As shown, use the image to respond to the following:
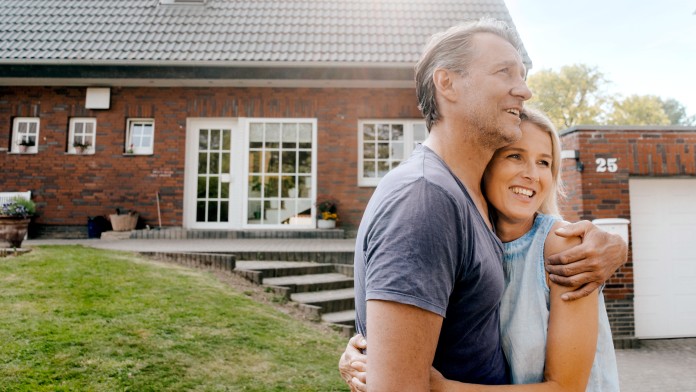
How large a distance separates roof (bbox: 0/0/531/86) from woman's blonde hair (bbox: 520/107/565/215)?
8.74 meters

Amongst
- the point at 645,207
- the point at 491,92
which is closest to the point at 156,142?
the point at 645,207

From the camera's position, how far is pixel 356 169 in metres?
10.3

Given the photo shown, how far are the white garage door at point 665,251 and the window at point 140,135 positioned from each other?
399 inches

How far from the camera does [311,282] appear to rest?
20.6 ft

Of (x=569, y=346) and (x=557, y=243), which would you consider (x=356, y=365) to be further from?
→ (x=557, y=243)

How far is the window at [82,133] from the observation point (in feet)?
34.0

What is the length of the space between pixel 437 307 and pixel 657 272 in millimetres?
7264

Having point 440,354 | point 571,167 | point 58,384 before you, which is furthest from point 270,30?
point 440,354

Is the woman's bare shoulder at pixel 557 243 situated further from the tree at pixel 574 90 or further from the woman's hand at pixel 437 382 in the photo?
the tree at pixel 574 90

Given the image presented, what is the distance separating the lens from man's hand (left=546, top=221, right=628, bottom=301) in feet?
3.82

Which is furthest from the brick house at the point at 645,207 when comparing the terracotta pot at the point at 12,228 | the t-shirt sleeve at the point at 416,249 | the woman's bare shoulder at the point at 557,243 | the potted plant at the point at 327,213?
the terracotta pot at the point at 12,228

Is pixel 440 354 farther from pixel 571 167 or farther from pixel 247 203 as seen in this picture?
pixel 247 203

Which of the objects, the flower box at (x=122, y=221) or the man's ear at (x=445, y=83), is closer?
the man's ear at (x=445, y=83)

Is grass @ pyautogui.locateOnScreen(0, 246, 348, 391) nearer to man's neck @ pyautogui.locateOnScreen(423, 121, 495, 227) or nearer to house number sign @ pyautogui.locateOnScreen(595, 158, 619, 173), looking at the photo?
man's neck @ pyautogui.locateOnScreen(423, 121, 495, 227)
